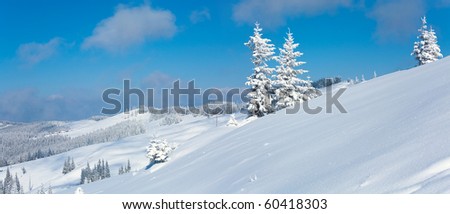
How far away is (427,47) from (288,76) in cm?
2298

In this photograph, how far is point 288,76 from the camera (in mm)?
41719

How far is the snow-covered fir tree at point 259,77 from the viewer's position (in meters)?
39.5

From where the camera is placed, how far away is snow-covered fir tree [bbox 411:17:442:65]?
50594 millimetres

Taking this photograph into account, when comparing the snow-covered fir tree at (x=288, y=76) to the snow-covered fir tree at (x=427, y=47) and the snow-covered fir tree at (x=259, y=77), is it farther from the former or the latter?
the snow-covered fir tree at (x=427, y=47)

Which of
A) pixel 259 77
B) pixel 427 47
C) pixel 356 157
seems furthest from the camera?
pixel 427 47

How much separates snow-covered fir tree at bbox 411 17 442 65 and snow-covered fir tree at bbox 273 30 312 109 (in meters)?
20.0

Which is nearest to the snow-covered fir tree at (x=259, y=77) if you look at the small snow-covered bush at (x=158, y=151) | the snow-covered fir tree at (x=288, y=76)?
the snow-covered fir tree at (x=288, y=76)

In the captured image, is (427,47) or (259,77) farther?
(427,47)

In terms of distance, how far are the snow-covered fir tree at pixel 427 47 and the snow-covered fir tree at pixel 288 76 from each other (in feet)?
65.8

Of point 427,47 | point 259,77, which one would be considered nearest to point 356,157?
point 259,77

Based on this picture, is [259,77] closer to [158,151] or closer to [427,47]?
[158,151]
